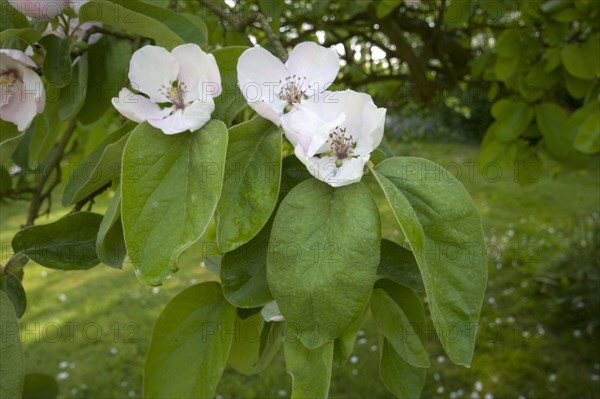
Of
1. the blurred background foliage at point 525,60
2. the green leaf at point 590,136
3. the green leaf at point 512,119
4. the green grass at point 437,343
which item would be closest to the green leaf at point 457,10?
the blurred background foliage at point 525,60

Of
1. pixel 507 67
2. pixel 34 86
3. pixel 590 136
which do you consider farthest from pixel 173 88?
pixel 507 67

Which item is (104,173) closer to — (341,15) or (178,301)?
(178,301)

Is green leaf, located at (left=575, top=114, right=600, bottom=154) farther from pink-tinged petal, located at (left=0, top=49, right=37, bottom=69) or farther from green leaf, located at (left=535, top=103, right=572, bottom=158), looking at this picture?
pink-tinged petal, located at (left=0, top=49, right=37, bottom=69)

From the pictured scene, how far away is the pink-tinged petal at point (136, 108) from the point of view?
520mm

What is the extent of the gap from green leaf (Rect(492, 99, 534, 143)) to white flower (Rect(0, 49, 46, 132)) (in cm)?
125

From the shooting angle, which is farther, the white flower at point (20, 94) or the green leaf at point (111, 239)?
the white flower at point (20, 94)

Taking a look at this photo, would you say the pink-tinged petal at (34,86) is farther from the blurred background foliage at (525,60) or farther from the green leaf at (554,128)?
the green leaf at (554,128)

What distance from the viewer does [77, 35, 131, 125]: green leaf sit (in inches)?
29.9

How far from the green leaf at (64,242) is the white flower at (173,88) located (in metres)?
0.19

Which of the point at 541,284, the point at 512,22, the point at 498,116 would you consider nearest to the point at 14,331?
the point at 498,116

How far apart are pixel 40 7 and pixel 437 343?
109 inches

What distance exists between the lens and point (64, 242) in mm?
680

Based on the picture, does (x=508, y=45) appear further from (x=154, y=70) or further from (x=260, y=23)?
(x=154, y=70)

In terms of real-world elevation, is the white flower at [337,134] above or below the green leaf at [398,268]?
above
